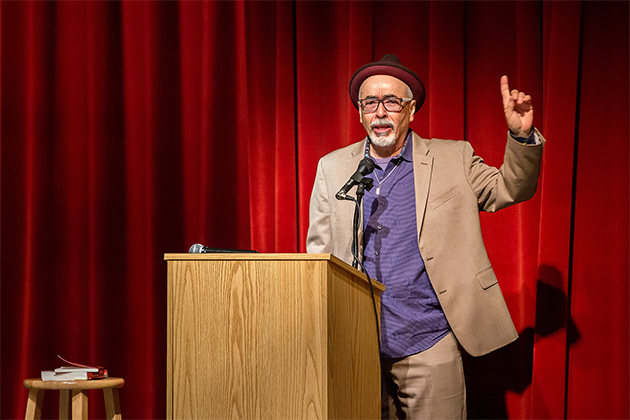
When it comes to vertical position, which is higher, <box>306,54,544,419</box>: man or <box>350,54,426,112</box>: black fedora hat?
<box>350,54,426,112</box>: black fedora hat

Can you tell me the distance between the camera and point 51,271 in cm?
329

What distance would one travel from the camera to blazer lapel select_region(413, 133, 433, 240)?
2.30 m

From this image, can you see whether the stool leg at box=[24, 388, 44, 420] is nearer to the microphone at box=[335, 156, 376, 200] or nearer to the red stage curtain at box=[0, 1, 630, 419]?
the red stage curtain at box=[0, 1, 630, 419]

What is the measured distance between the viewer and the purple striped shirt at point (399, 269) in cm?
225

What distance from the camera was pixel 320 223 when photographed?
2484 millimetres

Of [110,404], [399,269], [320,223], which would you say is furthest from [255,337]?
[110,404]

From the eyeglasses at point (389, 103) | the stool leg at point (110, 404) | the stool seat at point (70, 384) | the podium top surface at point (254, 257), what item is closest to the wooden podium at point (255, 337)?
the podium top surface at point (254, 257)

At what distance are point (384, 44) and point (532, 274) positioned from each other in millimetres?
1305

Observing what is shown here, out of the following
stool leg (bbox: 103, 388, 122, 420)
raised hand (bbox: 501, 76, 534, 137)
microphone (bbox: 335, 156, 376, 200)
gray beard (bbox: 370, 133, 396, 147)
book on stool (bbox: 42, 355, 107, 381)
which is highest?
raised hand (bbox: 501, 76, 534, 137)

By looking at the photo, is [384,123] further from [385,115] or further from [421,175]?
[421,175]

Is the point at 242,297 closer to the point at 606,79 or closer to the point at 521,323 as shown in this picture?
the point at 521,323

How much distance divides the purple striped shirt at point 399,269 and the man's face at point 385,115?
14 cm

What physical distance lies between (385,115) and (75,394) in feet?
5.32


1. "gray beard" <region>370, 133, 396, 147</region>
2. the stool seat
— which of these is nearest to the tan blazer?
"gray beard" <region>370, 133, 396, 147</region>
